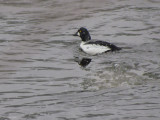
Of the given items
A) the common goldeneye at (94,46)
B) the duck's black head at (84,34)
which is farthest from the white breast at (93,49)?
the duck's black head at (84,34)

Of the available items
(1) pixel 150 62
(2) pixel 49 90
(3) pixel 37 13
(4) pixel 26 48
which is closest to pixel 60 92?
(2) pixel 49 90

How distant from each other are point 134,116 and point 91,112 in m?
0.78

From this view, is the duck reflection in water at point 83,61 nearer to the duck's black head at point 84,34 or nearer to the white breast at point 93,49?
the white breast at point 93,49

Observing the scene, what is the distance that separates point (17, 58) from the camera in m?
12.9

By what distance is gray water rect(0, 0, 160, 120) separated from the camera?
8.96 m

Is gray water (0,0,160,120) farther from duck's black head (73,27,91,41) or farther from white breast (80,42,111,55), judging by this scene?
duck's black head (73,27,91,41)

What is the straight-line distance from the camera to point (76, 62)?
41.7 feet

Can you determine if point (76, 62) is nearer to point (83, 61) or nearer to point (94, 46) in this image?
point (83, 61)

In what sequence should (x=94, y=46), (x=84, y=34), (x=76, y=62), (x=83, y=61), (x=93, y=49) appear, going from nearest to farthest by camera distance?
(x=76, y=62), (x=83, y=61), (x=94, y=46), (x=93, y=49), (x=84, y=34)

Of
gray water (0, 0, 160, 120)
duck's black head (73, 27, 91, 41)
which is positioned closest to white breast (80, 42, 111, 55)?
gray water (0, 0, 160, 120)

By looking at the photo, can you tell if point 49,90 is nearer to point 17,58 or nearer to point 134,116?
point 134,116

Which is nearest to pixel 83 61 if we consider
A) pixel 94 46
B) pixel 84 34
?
pixel 94 46

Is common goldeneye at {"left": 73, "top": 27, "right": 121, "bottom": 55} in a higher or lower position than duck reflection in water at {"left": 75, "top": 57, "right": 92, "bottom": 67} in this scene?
higher

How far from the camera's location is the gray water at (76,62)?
896 centimetres
